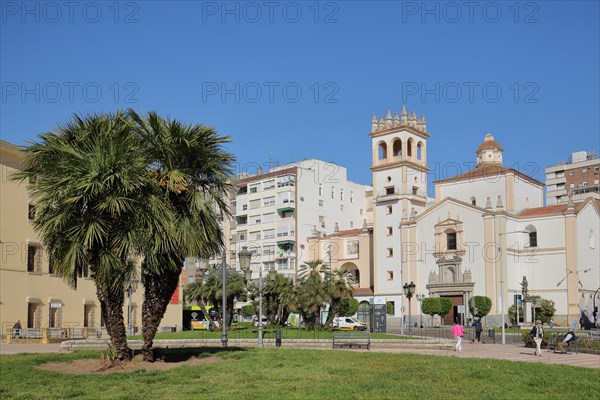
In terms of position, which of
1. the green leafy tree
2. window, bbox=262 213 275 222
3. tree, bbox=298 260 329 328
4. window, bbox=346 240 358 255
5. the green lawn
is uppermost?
window, bbox=262 213 275 222

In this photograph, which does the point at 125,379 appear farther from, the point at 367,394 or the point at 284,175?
the point at 284,175

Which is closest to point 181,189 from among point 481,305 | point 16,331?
point 16,331

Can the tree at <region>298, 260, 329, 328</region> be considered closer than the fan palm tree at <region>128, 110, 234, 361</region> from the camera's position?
No

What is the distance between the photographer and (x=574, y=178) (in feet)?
408

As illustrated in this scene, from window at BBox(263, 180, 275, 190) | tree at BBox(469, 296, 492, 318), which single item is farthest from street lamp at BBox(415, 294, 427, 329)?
window at BBox(263, 180, 275, 190)

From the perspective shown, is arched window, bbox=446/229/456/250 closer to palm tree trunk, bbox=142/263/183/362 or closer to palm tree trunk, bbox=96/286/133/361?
palm tree trunk, bbox=142/263/183/362

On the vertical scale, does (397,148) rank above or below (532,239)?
above

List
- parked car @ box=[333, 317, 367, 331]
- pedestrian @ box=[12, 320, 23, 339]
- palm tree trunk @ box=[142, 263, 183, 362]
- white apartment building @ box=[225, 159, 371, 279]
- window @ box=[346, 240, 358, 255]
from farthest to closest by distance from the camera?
white apartment building @ box=[225, 159, 371, 279]
window @ box=[346, 240, 358, 255]
parked car @ box=[333, 317, 367, 331]
pedestrian @ box=[12, 320, 23, 339]
palm tree trunk @ box=[142, 263, 183, 362]

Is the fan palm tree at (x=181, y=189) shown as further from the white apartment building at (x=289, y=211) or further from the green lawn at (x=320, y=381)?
the white apartment building at (x=289, y=211)

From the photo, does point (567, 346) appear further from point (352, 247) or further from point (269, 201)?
point (269, 201)

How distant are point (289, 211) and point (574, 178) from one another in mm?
55377

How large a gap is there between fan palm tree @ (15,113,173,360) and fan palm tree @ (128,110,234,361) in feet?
1.76

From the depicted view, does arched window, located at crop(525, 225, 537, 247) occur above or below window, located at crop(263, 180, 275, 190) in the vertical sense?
below

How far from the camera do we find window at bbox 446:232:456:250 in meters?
77.6
